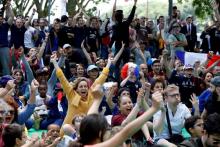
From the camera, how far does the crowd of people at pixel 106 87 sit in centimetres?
594

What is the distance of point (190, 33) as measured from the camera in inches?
749

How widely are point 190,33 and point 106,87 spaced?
27.1 feet

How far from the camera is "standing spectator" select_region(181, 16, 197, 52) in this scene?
61.8ft

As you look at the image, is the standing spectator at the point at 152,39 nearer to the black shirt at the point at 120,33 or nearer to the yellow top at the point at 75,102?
the black shirt at the point at 120,33

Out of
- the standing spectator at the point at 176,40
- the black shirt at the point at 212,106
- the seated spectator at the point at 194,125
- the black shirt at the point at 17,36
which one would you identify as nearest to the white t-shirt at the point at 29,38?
the black shirt at the point at 17,36

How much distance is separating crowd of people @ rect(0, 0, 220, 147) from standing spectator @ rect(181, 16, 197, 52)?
0.03 meters

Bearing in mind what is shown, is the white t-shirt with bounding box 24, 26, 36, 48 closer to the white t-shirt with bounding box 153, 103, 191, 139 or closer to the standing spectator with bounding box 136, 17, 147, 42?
the standing spectator with bounding box 136, 17, 147, 42

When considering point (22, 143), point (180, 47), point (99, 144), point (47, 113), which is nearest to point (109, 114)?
point (47, 113)

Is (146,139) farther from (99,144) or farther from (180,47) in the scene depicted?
(180,47)

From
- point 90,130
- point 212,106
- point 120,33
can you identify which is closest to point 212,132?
point 90,130

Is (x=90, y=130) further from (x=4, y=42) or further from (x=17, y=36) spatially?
(x=17, y=36)

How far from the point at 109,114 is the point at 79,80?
4.08 feet

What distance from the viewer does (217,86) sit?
9.27 meters

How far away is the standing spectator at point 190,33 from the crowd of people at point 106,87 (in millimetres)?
33
